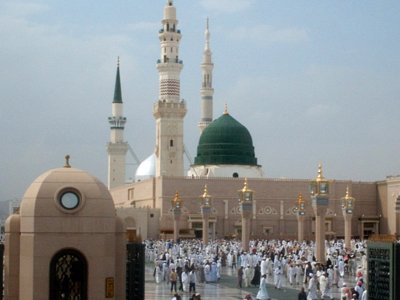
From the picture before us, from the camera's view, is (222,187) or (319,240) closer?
(319,240)

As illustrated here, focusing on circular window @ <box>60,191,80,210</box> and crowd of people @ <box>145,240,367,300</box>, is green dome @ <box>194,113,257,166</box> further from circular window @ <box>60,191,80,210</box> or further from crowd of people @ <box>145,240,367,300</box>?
circular window @ <box>60,191,80,210</box>

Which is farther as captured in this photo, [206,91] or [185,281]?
[206,91]

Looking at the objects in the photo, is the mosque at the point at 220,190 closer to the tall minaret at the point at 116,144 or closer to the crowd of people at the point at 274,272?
the tall minaret at the point at 116,144

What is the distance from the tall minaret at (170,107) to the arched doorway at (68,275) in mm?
43384

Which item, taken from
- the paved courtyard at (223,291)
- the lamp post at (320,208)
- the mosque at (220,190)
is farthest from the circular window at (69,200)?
the mosque at (220,190)

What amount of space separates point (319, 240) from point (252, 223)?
67.1 feet

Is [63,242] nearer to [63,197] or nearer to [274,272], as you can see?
[63,197]

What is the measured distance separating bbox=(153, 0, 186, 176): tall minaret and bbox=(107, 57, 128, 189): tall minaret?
12.8m

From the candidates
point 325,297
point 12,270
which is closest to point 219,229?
point 325,297

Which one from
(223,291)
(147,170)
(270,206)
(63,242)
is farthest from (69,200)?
(147,170)

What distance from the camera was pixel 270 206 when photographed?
1845 inches

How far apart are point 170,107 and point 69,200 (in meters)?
43.8

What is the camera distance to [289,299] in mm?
18422

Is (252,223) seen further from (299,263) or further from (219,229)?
(299,263)
